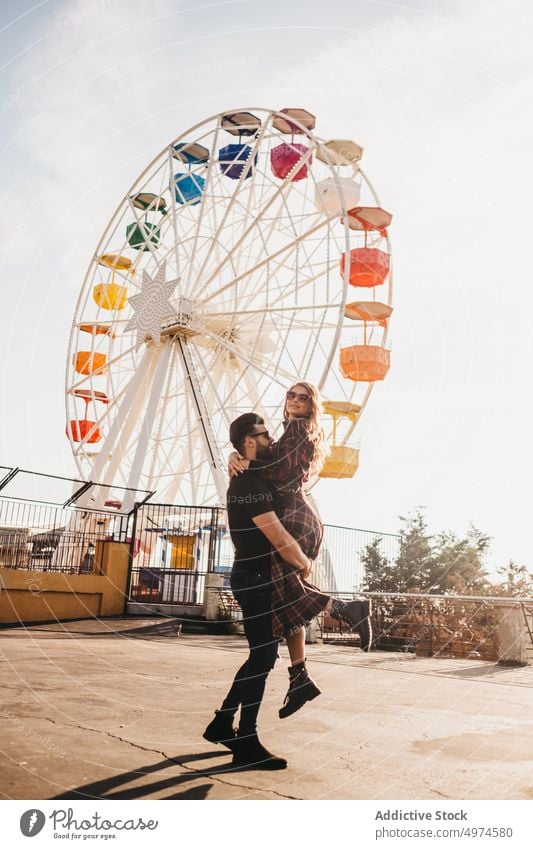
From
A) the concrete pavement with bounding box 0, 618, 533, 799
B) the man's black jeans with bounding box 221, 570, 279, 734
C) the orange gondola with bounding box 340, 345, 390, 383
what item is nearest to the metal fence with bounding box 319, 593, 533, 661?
the concrete pavement with bounding box 0, 618, 533, 799

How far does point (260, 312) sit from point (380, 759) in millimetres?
14311

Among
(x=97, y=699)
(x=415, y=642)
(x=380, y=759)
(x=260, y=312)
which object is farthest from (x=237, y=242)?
(x=380, y=759)

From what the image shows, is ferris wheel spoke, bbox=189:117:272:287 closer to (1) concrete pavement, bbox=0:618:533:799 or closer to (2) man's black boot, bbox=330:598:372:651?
(1) concrete pavement, bbox=0:618:533:799

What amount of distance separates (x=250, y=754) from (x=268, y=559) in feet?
2.52

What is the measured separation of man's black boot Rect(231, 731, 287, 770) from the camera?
283 centimetres

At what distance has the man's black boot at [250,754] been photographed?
2.83m

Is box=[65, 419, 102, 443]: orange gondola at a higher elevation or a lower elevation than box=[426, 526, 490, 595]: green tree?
higher

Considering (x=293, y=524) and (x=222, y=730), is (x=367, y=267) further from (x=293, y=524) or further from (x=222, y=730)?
(x=222, y=730)

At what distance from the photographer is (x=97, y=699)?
430 cm

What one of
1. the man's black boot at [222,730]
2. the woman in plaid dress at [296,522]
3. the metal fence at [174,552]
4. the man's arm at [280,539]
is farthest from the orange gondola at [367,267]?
the man's black boot at [222,730]

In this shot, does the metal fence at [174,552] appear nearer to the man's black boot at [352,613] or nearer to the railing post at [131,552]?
the railing post at [131,552]
